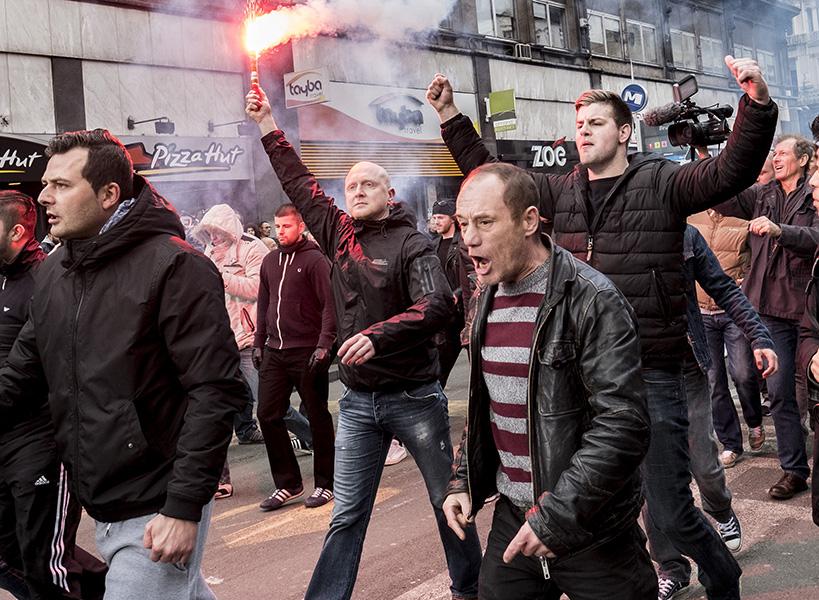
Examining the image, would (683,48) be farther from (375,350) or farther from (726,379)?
(375,350)

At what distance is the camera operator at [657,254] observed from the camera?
3.58m

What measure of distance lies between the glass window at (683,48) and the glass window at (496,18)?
196 inches

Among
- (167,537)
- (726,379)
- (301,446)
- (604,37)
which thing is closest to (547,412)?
(167,537)

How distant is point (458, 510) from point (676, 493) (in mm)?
1145

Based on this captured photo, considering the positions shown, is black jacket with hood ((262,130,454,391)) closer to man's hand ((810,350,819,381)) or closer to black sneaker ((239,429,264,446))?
man's hand ((810,350,819,381))

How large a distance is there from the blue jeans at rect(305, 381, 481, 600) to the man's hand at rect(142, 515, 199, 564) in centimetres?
132

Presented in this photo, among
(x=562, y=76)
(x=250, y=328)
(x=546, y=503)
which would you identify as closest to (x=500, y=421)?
(x=546, y=503)

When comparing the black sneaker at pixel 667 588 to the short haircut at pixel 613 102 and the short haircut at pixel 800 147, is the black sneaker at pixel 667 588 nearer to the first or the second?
the short haircut at pixel 613 102

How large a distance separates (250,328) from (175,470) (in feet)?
A: 16.9

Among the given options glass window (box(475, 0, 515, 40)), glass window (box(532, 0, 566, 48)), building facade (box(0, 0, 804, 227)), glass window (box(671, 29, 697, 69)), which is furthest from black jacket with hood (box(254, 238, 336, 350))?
glass window (box(671, 29, 697, 69))

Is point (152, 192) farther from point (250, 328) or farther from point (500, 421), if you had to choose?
point (250, 328)

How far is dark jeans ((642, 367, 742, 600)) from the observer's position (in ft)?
11.7

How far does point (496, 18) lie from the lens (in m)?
24.7

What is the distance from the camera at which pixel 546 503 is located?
243cm
